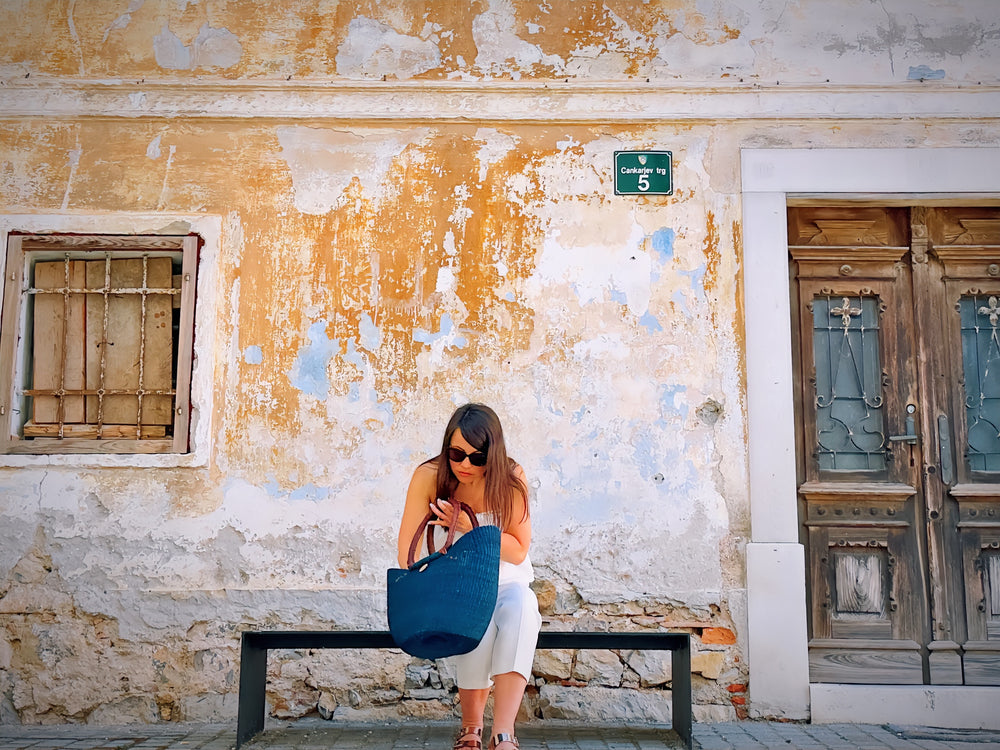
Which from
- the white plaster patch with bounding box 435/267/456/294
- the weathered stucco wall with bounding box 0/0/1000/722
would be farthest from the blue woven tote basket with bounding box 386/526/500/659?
the white plaster patch with bounding box 435/267/456/294

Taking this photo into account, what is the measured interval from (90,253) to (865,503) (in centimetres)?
435

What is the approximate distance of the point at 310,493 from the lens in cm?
484

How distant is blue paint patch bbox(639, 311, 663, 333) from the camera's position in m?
4.92

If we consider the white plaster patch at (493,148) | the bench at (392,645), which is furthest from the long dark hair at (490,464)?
the white plaster patch at (493,148)

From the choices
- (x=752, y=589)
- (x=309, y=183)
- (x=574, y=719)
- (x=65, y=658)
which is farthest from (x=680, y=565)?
(x=65, y=658)

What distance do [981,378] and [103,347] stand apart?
470 centimetres

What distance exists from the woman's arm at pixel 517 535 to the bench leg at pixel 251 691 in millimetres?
1259

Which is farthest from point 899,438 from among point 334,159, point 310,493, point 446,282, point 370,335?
point 334,159

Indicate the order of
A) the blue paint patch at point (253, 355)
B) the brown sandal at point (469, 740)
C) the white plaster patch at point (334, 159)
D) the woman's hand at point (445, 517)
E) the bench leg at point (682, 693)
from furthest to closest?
1. the white plaster patch at point (334, 159)
2. the blue paint patch at point (253, 355)
3. the bench leg at point (682, 693)
4. the woman's hand at point (445, 517)
5. the brown sandal at point (469, 740)

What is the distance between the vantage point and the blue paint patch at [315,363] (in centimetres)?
491

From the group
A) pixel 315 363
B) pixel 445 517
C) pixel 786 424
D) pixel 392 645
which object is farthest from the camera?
pixel 315 363

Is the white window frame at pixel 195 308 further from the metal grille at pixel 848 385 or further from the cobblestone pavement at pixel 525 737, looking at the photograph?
the metal grille at pixel 848 385

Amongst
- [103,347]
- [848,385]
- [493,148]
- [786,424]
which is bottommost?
[786,424]

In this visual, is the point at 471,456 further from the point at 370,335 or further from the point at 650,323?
the point at 650,323
